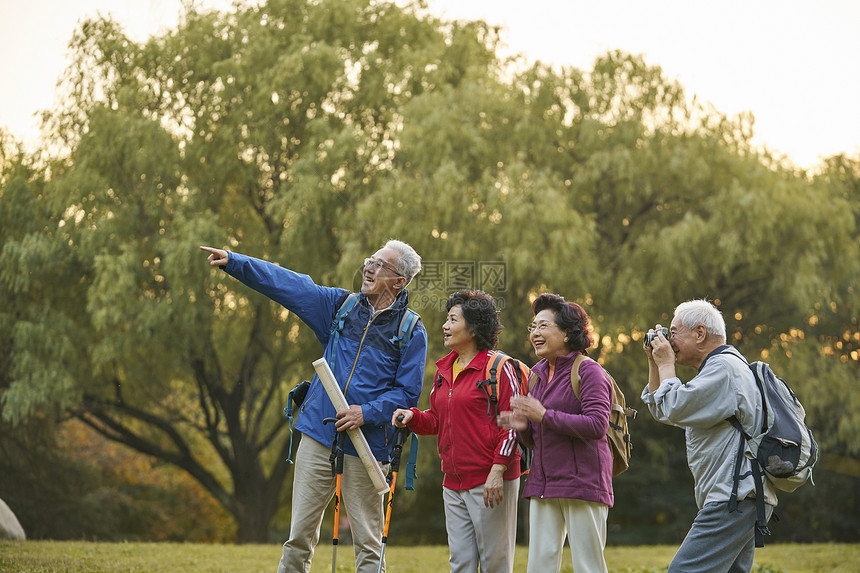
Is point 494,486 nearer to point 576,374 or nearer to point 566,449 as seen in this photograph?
point 566,449

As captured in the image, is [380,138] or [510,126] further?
[380,138]

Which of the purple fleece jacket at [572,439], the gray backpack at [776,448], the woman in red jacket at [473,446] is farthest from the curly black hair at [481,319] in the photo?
the gray backpack at [776,448]

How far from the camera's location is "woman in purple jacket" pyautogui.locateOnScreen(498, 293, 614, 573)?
3.61 meters

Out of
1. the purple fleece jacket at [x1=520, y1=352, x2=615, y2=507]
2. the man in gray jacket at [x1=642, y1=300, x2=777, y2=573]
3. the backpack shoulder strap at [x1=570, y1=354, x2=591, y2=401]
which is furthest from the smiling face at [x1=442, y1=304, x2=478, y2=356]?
the man in gray jacket at [x1=642, y1=300, x2=777, y2=573]

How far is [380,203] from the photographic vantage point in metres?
12.7

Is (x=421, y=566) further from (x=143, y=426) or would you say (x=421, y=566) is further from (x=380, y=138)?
(x=143, y=426)

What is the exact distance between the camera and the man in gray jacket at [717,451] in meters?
3.39

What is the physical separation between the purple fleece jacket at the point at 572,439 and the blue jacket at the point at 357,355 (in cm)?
71

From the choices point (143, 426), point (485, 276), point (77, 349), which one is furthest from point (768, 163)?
point (143, 426)

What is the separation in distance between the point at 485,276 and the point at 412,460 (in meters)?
8.26

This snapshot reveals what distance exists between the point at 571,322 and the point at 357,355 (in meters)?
1.11

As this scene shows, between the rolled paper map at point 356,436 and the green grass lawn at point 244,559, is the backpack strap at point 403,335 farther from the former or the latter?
the green grass lawn at point 244,559

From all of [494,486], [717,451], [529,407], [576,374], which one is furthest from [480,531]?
[717,451]

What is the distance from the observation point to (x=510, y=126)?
45.3ft
